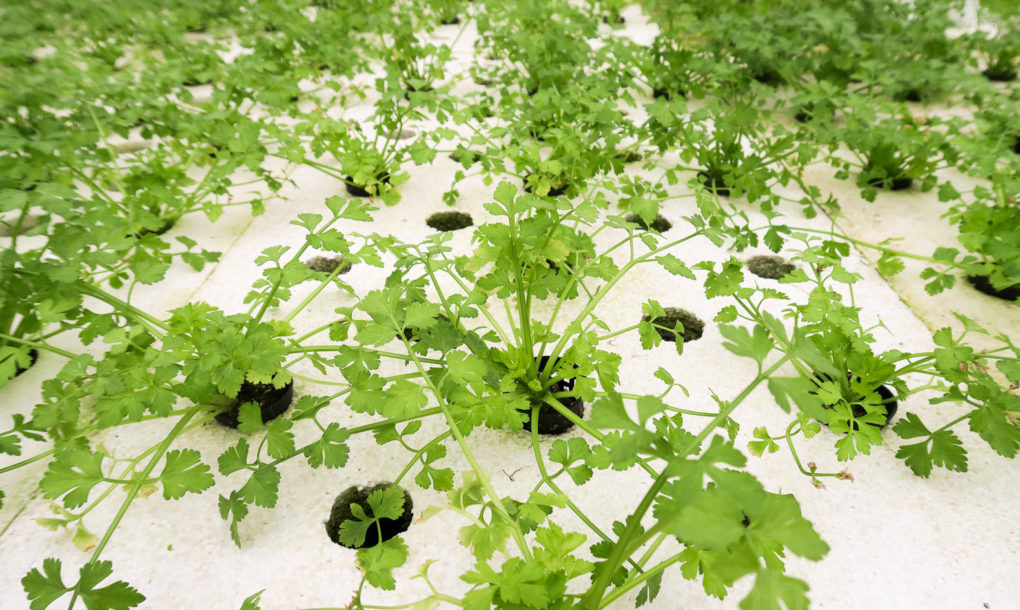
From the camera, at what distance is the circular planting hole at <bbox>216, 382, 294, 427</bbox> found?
1054 mm

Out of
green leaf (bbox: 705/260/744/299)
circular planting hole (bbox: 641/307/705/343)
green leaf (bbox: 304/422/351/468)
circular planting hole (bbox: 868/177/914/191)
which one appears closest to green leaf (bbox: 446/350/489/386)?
green leaf (bbox: 304/422/351/468)

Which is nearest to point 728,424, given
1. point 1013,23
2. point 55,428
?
point 55,428

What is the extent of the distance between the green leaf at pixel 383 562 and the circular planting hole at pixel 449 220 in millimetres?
1138

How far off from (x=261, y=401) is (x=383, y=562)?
550 mm

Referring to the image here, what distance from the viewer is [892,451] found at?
1027mm

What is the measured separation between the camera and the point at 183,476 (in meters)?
0.77

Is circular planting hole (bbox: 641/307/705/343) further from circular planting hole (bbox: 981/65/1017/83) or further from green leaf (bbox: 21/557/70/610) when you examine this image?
circular planting hole (bbox: 981/65/1017/83)

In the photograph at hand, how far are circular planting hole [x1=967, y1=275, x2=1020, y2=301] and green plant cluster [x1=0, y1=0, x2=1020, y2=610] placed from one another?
0.07 meters

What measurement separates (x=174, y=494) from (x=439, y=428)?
1.59ft

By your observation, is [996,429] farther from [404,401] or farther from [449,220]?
[449,220]

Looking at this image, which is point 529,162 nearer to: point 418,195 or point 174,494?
point 418,195

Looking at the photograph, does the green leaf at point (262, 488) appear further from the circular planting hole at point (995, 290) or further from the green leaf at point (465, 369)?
the circular planting hole at point (995, 290)

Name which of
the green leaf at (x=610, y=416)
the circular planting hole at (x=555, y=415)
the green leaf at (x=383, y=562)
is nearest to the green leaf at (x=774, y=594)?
the green leaf at (x=610, y=416)

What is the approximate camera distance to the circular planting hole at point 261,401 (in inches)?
41.5
